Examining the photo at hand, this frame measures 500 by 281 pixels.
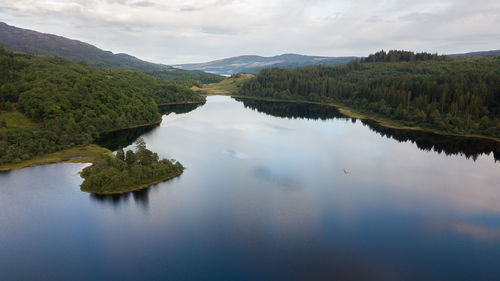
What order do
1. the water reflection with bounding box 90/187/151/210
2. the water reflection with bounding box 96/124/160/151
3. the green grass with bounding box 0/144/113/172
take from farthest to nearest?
the water reflection with bounding box 96/124/160/151
the green grass with bounding box 0/144/113/172
the water reflection with bounding box 90/187/151/210

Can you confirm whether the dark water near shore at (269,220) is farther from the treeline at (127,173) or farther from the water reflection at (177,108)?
the water reflection at (177,108)

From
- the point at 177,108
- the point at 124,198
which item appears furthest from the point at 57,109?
the point at 177,108

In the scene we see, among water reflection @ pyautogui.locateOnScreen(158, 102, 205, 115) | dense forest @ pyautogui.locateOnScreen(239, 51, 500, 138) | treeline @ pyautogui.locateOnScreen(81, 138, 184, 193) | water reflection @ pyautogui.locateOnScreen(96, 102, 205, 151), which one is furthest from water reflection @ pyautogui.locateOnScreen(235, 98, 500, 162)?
treeline @ pyautogui.locateOnScreen(81, 138, 184, 193)

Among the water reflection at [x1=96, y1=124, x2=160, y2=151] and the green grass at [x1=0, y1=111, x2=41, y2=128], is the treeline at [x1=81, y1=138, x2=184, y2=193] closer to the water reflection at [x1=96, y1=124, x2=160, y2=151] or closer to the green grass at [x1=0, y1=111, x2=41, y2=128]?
the water reflection at [x1=96, y1=124, x2=160, y2=151]

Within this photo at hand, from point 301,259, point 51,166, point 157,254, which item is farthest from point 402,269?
A: point 51,166

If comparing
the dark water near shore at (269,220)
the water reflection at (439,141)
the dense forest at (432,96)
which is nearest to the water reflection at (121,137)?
the dark water near shore at (269,220)

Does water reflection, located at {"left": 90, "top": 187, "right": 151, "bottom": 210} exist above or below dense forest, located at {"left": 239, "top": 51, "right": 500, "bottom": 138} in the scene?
below
